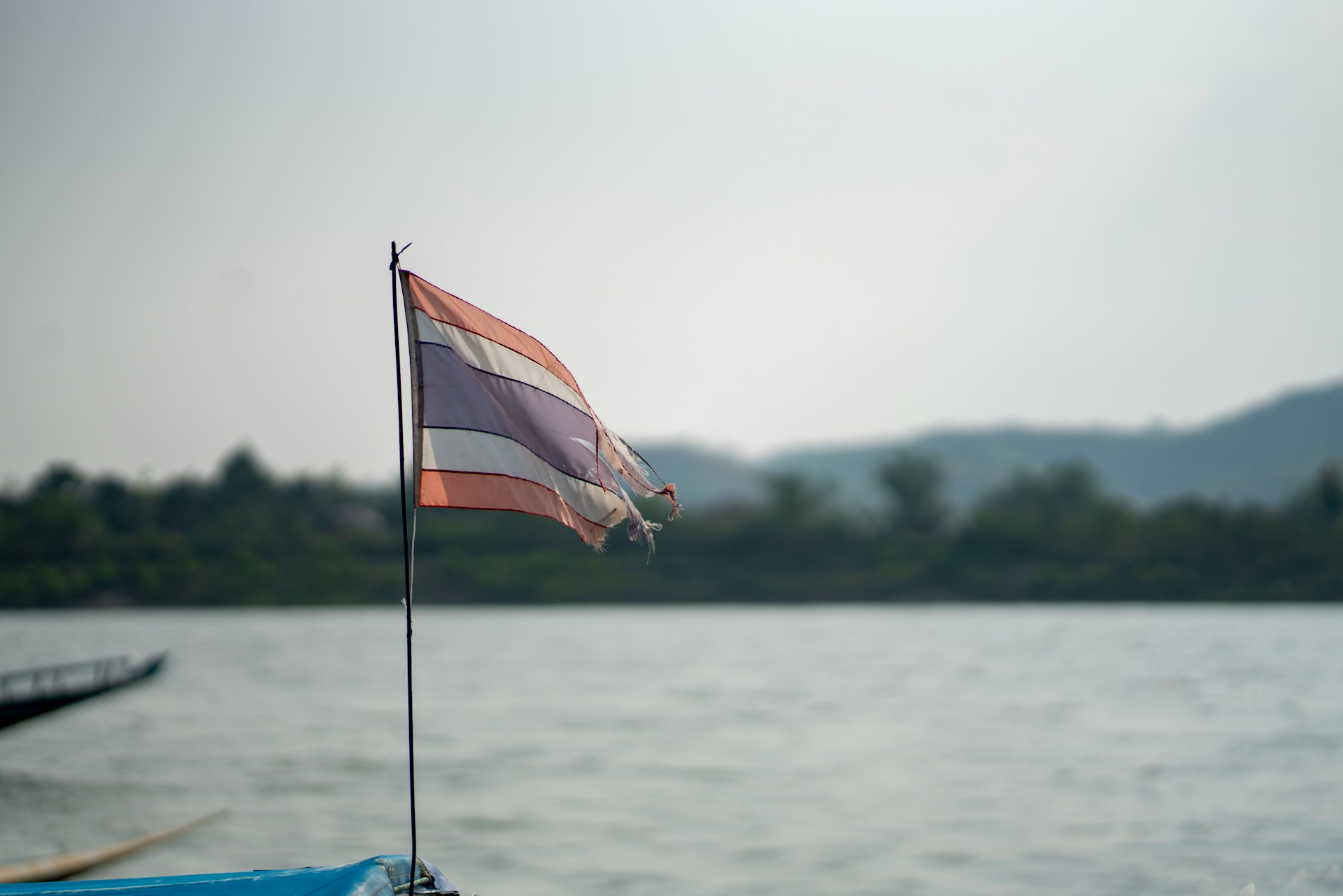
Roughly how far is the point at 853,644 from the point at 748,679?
21.7m

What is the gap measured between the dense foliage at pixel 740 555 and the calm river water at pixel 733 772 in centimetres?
5472

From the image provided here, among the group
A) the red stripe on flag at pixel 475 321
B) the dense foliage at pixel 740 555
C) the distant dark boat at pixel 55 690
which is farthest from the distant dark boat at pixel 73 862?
the dense foliage at pixel 740 555

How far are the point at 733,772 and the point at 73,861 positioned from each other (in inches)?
507

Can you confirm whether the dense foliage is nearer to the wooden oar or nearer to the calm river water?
the calm river water

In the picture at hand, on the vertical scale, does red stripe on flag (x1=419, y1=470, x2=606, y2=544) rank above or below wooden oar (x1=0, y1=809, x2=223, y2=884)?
above

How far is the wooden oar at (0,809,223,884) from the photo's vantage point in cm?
1418

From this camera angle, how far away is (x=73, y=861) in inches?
632

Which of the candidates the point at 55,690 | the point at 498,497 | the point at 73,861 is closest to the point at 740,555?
the point at 55,690

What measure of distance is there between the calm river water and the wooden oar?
27 cm

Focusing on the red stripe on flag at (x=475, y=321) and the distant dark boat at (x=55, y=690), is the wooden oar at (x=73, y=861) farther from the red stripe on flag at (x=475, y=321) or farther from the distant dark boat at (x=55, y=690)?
the red stripe on flag at (x=475, y=321)

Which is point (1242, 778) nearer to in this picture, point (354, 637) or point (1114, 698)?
point (1114, 698)

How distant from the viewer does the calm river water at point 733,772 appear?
1770 centimetres

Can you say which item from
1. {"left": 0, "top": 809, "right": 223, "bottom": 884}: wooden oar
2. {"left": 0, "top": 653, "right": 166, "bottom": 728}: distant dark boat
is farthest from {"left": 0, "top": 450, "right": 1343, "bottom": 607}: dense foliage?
{"left": 0, "top": 809, "right": 223, "bottom": 884}: wooden oar

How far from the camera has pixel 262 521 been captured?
126 meters
